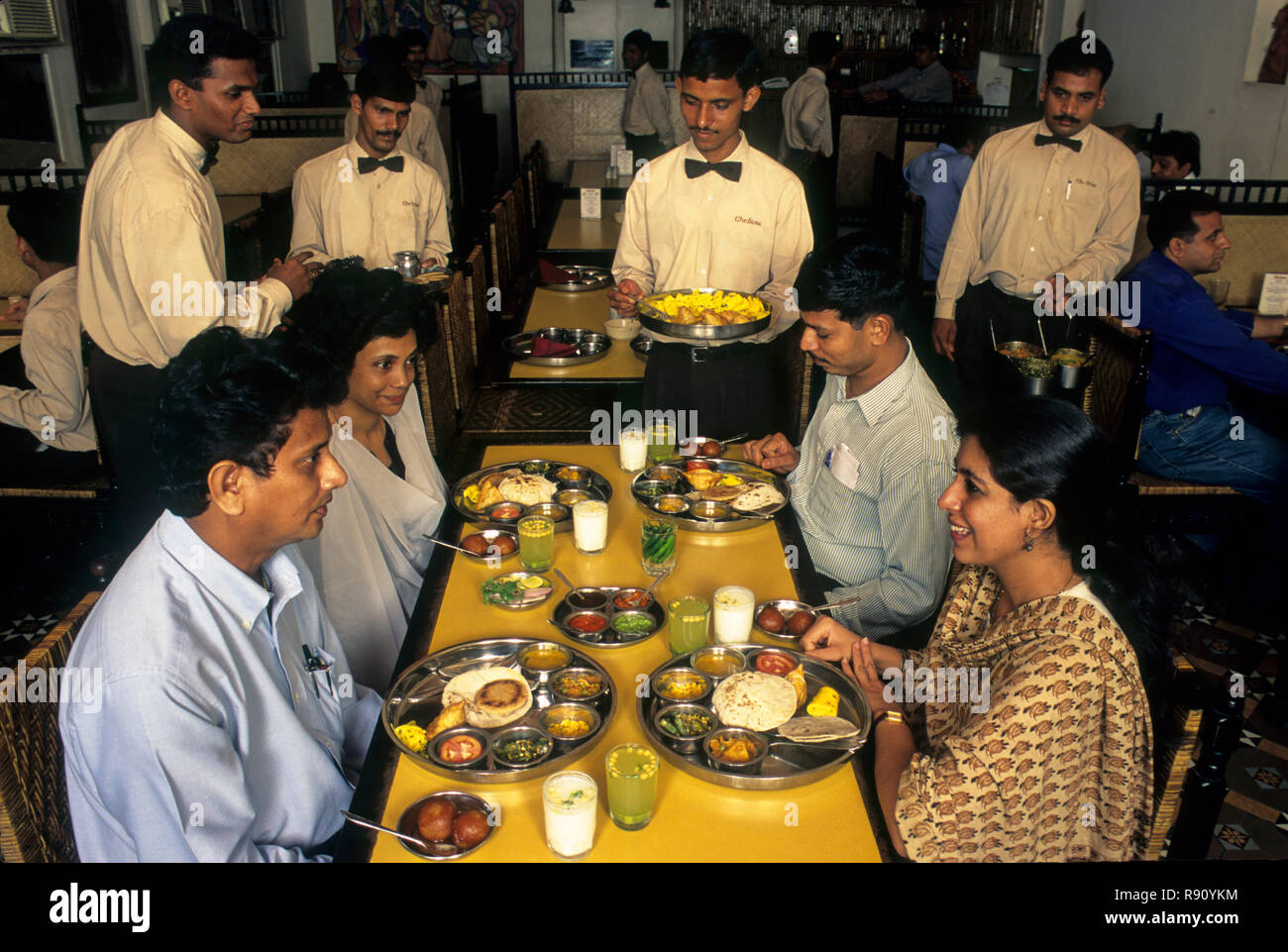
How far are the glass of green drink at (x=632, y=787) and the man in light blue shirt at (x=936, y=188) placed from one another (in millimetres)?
4720

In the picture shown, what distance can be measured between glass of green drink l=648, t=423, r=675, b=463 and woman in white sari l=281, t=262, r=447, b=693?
0.59 metres

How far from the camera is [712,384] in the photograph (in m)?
3.31

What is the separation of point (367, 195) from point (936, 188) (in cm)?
338

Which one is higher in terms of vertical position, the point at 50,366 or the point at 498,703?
the point at 50,366

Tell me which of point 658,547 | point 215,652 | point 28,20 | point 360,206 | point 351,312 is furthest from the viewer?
point 28,20

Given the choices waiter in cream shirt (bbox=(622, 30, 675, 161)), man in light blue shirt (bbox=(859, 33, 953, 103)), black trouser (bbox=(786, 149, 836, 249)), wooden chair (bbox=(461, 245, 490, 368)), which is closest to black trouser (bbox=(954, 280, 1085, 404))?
wooden chair (bbox=(461, 245, 490, 368))

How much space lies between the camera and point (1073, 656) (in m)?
1.40

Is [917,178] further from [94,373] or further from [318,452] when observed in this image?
[318,452]

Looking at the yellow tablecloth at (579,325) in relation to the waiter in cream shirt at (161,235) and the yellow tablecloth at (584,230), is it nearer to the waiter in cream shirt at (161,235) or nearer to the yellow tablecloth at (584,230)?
the yellow tablecloth at (584,230)

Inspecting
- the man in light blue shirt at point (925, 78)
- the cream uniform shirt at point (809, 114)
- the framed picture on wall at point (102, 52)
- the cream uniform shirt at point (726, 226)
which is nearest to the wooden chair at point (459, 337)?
the cream uniform shirt at point (726, 226)

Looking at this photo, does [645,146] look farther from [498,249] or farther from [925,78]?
[498,249]
